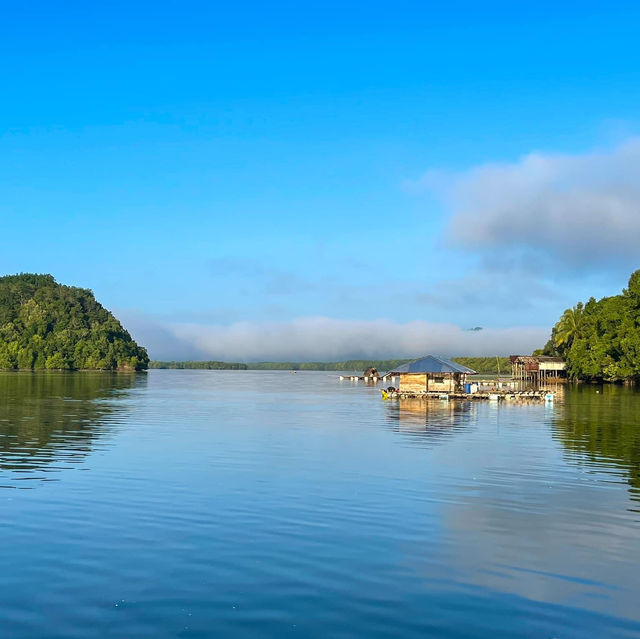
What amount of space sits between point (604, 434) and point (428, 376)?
145 ft

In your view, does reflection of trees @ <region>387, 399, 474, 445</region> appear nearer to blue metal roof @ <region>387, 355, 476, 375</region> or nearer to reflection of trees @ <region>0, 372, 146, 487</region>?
blue metal roof @ <region>387, 355, 476, 375</region>

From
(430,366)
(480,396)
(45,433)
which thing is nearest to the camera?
(45,433)

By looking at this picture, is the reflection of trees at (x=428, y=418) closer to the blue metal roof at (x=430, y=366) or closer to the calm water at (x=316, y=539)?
the blue metal roof at (x=430, y=366)

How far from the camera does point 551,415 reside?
6269 centimetres

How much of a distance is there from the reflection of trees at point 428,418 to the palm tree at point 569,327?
333ft

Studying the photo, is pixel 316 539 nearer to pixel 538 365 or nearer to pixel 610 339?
pixel 610 339

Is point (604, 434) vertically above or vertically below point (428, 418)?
above

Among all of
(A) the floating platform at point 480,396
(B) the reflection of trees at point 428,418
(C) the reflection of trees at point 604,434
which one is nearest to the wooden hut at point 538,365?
(A) the floating platform at point 480,396

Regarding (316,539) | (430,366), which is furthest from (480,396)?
(316,539)

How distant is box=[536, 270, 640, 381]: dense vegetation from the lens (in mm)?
128113

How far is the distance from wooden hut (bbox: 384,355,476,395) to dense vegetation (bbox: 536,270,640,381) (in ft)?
170

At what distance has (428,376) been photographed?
88.9m

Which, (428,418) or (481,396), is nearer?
(428,418)

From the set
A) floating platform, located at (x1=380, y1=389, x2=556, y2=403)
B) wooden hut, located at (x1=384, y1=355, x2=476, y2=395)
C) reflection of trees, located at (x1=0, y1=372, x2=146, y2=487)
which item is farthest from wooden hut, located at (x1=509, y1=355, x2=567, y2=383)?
reflection of trees, located at (x1=0, y1=372, x2=146, y2=487)
